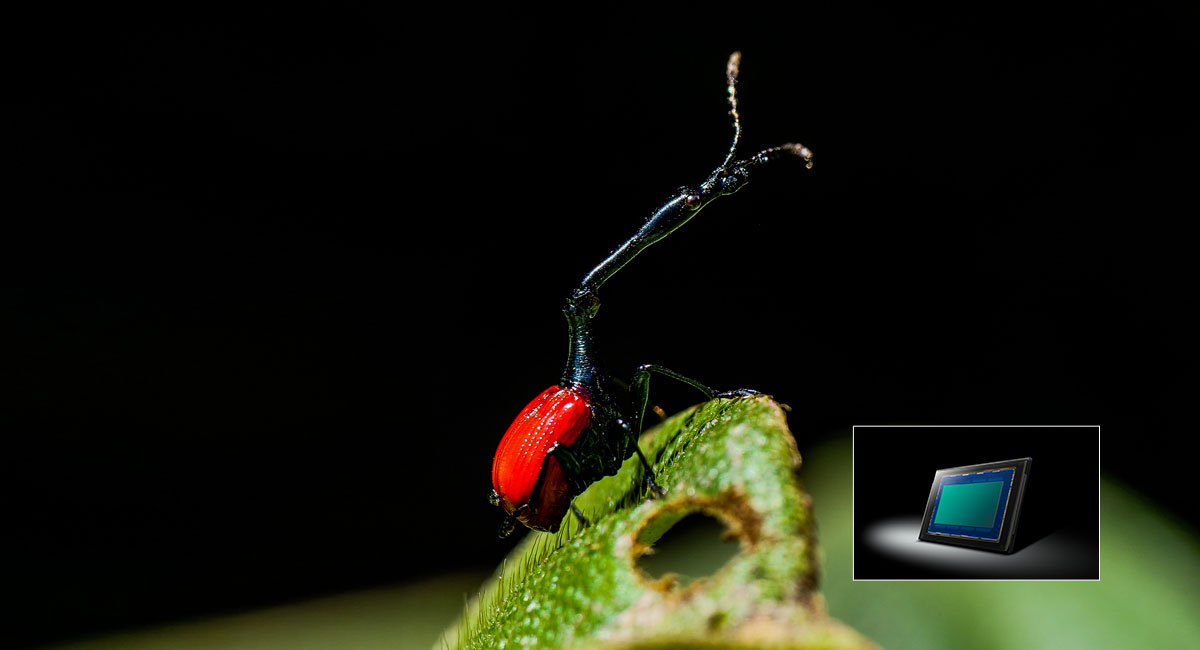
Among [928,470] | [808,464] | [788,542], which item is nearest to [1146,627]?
[928,470]

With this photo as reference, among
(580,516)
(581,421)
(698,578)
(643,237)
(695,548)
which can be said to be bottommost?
(698,578)

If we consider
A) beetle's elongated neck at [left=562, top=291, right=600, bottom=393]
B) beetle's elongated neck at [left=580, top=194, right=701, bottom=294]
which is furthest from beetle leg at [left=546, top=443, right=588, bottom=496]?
beetle's elongated neck at [left=580, top=194, right=701, bottom=294]

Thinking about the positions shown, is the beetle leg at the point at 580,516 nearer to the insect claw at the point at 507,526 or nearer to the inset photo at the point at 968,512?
the insect claw at the point at 507,526

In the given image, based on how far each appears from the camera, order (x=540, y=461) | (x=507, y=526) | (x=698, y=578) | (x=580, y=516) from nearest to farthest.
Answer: (x=698, y=578) < (x=580, y=516) < (x=540, y=461) < (x=507, y=526)

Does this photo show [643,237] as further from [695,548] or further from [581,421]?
[695,548]

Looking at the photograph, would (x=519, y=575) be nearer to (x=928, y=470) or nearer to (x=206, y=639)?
(x=928, y=470)

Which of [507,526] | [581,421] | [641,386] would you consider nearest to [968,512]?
[641,386]
